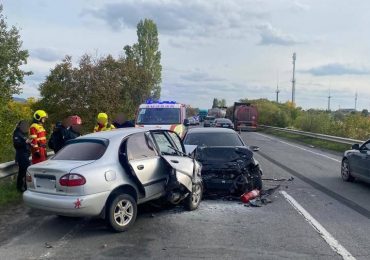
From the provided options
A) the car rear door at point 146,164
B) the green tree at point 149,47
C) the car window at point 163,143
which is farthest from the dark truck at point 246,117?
the car rear door at point 146,164

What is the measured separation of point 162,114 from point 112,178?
11245 millimetres

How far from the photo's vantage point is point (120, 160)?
682 cm

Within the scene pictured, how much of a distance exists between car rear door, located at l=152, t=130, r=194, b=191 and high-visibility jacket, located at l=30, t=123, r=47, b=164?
289 centimetres

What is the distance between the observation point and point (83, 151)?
6.86m

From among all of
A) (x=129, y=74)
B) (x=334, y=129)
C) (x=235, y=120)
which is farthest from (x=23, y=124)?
(x=235, y=120)

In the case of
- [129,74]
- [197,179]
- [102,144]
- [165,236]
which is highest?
[129,74]

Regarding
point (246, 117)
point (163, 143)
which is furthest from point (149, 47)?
point (163, 143)

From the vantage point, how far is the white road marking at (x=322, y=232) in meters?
5.63

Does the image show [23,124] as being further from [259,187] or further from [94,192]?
[259,187]

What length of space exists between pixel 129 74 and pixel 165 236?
2425cm

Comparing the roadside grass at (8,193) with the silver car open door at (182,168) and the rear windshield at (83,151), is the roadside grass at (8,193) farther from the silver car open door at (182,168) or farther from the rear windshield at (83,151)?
the silver car open door at (182,168)

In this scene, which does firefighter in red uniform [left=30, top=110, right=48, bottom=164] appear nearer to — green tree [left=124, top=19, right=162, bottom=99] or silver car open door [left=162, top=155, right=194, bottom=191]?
silver car open door [left=162, top=155, right=194, bottom=191]

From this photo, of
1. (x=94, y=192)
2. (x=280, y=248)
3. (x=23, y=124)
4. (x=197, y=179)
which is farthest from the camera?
(x=23, y=124)

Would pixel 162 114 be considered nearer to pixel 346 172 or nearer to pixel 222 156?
pixel 346 172
